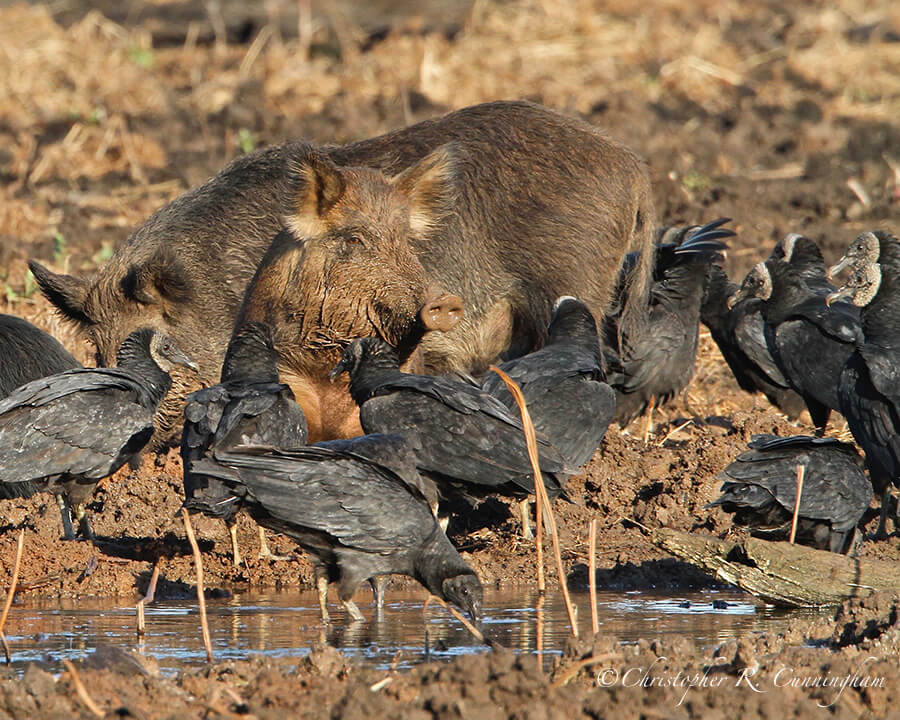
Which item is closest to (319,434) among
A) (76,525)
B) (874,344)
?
(76,525)

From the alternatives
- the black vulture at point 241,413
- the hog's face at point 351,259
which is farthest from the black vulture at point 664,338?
the black vulture at point 241,413

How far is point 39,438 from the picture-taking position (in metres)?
6.34

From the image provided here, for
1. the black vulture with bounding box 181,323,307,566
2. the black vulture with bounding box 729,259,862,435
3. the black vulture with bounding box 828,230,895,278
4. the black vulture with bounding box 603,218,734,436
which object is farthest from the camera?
the black vulture with bounding box 603,218,734,436

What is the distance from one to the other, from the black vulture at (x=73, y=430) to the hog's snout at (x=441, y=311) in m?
1.35

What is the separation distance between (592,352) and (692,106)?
8335 mm

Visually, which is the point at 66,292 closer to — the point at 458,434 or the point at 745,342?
the point at 458,434

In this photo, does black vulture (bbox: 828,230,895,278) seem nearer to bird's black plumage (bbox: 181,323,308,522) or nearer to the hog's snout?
the hog's snout

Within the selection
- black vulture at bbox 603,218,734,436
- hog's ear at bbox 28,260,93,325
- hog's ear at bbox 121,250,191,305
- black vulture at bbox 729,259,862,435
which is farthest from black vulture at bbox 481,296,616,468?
hog's ear at bbox 28,260,93,325

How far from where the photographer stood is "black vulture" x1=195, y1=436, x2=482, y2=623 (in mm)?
5059

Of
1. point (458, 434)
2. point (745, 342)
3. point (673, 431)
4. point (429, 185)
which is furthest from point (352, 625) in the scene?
point (745, 342)

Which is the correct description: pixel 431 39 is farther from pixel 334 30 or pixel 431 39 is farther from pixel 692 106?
pixel 692 106

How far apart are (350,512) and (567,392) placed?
1782 millimetres

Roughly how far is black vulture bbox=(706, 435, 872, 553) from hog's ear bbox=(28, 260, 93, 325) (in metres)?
3.59

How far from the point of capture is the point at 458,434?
230 inches
